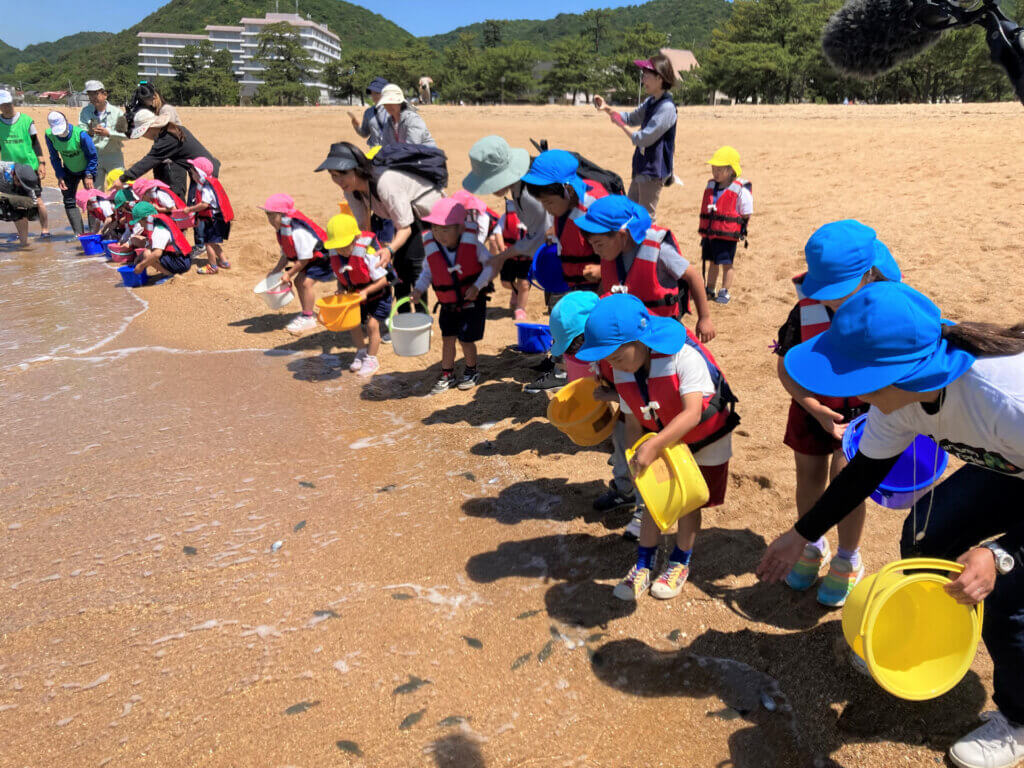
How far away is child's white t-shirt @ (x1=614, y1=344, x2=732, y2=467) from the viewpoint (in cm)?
276

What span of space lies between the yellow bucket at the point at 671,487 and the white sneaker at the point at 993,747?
1.13 metres

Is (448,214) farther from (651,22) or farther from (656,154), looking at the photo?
(651,22)

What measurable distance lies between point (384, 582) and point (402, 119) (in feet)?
15.7

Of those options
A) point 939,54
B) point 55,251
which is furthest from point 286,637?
point 939,54

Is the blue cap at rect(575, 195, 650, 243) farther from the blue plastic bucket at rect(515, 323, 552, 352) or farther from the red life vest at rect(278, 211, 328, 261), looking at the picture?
the red life vest at rect(278, 211, 328, 261)

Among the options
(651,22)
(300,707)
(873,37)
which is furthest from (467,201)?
(651,22)

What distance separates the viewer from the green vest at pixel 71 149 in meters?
10.4

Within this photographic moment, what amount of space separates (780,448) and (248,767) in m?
3.30

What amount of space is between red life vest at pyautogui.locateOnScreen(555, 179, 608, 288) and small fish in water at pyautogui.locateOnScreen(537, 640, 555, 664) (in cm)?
221

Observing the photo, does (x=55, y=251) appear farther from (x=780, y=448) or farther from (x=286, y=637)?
(x=780, y=448)

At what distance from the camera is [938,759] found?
7.77 ft

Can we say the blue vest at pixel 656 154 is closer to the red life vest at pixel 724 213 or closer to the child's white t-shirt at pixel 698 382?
the red life vest at pixel 724 213

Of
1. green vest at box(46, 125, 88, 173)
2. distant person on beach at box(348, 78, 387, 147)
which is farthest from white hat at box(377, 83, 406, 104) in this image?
green vest at box(46, 125, 88, 173)

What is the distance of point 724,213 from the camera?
6.57 meters
